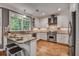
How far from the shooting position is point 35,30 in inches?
60.0

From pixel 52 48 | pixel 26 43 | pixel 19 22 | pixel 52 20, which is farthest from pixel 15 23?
pixel 52 48

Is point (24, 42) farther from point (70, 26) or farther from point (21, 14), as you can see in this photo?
point (70, 26)

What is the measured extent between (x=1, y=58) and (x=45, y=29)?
75cm

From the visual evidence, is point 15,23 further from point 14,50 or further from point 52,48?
point 52,48

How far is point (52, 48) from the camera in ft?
4.91

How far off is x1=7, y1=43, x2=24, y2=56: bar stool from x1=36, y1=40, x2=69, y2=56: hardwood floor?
0.86ft

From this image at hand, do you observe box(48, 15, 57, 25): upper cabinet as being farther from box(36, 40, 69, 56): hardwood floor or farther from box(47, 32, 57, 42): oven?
→ box(36, 40, 69, 56): hardwood floor

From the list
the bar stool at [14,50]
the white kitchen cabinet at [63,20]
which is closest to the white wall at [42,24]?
the white kitchen cabinet at [63,20]

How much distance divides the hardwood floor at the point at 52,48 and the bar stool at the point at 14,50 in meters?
0.26

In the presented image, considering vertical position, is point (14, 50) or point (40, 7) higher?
point (40, 7)

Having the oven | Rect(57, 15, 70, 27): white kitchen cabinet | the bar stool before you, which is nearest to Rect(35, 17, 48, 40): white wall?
the oven

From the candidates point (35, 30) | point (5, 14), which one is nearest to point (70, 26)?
point (35, 30)

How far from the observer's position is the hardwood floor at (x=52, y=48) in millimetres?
1489

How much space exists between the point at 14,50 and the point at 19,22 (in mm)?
402
